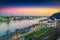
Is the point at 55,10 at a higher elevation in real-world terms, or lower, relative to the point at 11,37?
higher

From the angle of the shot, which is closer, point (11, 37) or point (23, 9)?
point (11, 37)

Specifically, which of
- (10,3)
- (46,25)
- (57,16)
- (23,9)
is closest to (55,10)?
(57,16)

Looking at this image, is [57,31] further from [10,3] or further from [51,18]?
[10,3]

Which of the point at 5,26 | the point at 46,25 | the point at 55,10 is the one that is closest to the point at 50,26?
the point at 46,25

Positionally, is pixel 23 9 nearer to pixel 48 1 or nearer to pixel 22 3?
pixel 22 3

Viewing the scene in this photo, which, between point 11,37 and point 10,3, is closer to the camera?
point 11,37

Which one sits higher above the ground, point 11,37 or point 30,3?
point 30,3

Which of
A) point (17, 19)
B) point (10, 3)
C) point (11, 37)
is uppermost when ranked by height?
point (10, 3)

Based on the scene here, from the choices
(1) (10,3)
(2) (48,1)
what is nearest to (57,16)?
(2) (48,1)
